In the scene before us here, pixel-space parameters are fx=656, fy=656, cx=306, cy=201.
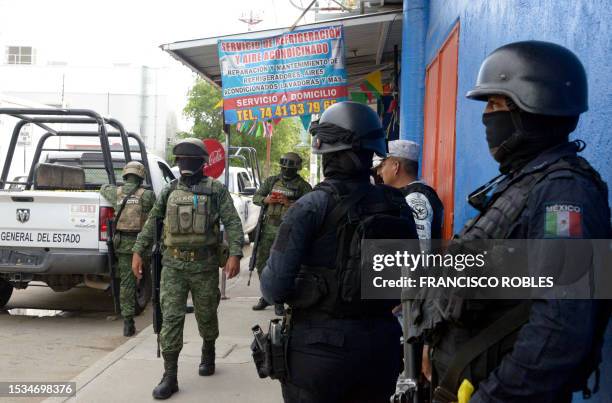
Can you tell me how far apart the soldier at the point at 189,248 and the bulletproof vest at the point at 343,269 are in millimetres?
2148

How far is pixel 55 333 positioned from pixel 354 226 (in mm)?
5125

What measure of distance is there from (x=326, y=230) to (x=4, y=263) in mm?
5261

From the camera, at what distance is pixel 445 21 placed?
6441 mm

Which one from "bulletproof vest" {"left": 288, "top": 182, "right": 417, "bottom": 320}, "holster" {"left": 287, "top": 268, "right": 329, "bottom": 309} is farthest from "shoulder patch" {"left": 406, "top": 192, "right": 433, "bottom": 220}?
"holster" {"left": 287, "top": 268, "right": 329, "bottom": 309}

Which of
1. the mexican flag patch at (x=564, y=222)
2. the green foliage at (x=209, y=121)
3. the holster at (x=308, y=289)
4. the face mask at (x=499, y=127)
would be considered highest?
the green foliage at (x=209, y=121)

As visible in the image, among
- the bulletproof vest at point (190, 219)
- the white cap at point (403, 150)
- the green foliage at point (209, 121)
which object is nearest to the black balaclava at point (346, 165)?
the white cap at point (403, 150)

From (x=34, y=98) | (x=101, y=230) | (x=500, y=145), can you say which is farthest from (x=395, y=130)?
(x=34, y=98)

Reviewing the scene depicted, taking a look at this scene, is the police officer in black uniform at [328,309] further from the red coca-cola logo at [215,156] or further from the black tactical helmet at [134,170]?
the red coca-cola logo at [215,156]

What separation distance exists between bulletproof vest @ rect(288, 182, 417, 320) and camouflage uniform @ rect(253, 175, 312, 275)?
Answer: 5.21 meters

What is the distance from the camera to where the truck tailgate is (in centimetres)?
688

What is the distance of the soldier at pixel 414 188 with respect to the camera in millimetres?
3914

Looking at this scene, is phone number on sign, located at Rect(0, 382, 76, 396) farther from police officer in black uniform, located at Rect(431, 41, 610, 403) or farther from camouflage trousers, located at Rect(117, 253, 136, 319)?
police officer in black uniform, located at Rect(431, 41, 610, 403)

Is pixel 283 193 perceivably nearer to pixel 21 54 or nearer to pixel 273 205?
pixel 273 205

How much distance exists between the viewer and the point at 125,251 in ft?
22.1
